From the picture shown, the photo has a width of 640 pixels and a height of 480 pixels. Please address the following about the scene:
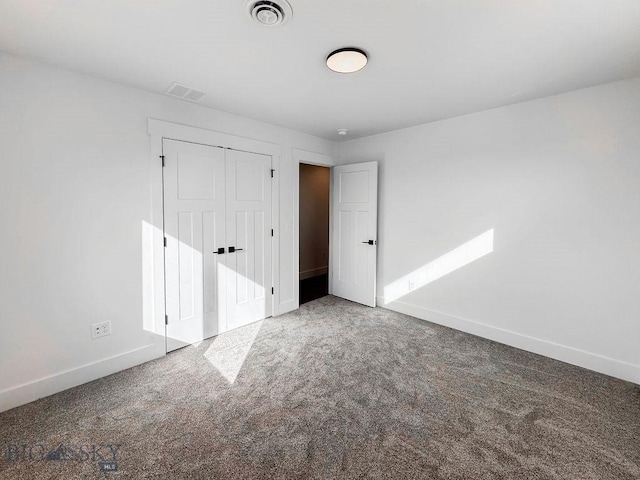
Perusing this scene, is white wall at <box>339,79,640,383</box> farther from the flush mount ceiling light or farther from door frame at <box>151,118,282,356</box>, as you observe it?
door frame at <box>151,118,282,356</box>

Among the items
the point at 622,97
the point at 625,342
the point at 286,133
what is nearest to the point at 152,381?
the point at 286,133

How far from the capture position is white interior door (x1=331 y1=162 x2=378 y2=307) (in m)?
4.20

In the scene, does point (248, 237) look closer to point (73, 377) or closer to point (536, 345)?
point (73, 377)

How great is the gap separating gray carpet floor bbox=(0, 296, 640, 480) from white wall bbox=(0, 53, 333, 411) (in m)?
0.28

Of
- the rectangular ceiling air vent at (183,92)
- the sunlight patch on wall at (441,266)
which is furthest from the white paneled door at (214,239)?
the sunlight patch on wall at (441,266)

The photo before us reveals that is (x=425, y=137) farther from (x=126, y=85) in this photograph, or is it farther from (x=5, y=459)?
(x=5, y=459)

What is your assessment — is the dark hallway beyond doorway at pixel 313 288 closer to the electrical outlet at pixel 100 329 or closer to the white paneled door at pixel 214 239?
the white paneled door at pixel 214 239

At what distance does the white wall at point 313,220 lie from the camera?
5.86 metres

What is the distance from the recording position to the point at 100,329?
247cm

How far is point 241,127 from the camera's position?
338 cm

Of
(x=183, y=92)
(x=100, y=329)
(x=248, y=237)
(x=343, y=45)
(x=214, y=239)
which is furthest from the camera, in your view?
(x=248, y=237)

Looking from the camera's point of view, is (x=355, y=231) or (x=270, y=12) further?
→ (x=355, y=231)

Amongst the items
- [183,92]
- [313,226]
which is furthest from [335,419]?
[313,226]

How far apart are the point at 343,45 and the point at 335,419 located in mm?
2542
